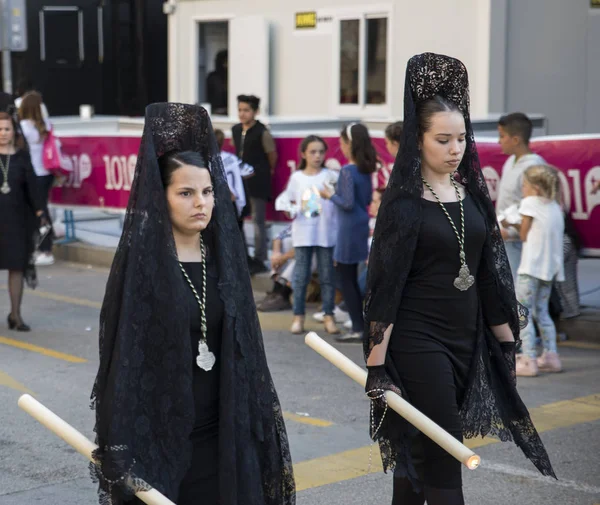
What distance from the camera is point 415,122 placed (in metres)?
4.34

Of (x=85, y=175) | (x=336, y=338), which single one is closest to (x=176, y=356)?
(x=336, y=338)

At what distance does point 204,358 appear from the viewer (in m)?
3.58

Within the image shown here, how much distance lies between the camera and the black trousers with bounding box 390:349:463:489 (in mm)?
4285

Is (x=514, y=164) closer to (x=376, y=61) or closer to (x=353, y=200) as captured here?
(x=353, y=200)

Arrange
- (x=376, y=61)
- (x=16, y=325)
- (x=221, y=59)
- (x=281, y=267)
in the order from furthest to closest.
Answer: (x=221, y=59), (x=376, y=61), (x=281, y=267), (x=16, y=325)

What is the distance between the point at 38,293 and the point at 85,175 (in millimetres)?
3058

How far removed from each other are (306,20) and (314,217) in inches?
321

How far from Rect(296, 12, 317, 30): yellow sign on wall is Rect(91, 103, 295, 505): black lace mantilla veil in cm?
1348

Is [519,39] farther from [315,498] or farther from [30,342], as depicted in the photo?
[315,498]

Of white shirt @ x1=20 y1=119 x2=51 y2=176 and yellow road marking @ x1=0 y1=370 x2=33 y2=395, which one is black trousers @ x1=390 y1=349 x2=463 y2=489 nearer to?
yellow road marking @ x1=0 y1=370 x2=33 y2=395

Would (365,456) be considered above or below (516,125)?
below

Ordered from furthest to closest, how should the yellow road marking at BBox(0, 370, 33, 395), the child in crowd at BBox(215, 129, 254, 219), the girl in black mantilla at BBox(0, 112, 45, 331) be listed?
the child in crowd at BBox(215, 129, 254, 219) < the girl in black mantilla at BBox(0, 112, 45, 331) < the yellow road marking at BBox(0, 370, 33, 395)

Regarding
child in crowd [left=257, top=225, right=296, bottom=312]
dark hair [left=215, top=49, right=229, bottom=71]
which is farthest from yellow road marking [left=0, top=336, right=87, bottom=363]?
dark hair [left=215, top=49, right=229, bottom=71]

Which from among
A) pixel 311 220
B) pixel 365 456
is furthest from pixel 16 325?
pixel 365 456
